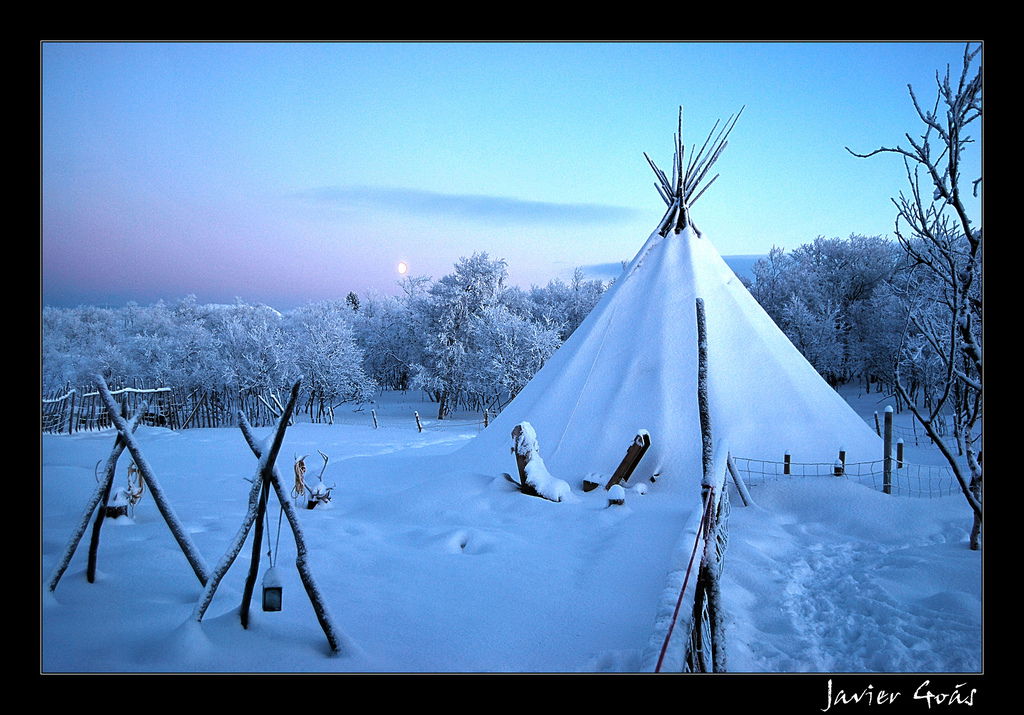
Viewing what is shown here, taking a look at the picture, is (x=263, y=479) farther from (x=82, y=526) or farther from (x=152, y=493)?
(x=82, y=526)

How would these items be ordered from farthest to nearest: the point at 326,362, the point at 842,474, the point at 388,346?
the point at 388,346
the point at 326,362
the point at 842,474

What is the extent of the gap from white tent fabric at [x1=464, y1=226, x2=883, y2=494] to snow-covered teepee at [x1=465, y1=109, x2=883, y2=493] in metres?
0.01

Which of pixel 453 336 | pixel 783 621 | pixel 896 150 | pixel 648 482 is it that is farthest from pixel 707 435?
pixel 453 336

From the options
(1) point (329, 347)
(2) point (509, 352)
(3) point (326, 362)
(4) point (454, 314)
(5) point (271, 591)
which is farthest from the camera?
(4) point (454, 314)

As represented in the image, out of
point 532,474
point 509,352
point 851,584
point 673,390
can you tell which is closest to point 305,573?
point 532,474

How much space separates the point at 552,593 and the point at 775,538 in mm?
2291

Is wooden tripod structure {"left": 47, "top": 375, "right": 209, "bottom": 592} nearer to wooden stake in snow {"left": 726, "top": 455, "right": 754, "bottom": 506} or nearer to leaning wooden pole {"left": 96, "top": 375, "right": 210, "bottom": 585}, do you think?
leaning wooden pole {"left": 96, "top": 375, "right": 210, "bottom": 585}

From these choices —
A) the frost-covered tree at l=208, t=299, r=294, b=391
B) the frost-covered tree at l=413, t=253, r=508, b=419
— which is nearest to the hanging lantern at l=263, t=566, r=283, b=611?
the frost-covered tree at l=208, t=299, r=294, b=391

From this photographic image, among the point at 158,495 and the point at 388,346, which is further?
the point at 388,346

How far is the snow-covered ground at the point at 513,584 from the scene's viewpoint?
2604 millimetres

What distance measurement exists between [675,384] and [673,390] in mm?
92

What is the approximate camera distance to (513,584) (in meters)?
3.56

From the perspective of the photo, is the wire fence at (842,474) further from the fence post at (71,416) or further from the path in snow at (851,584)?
the fence post at (71,416)

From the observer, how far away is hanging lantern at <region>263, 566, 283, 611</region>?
2459 mm
